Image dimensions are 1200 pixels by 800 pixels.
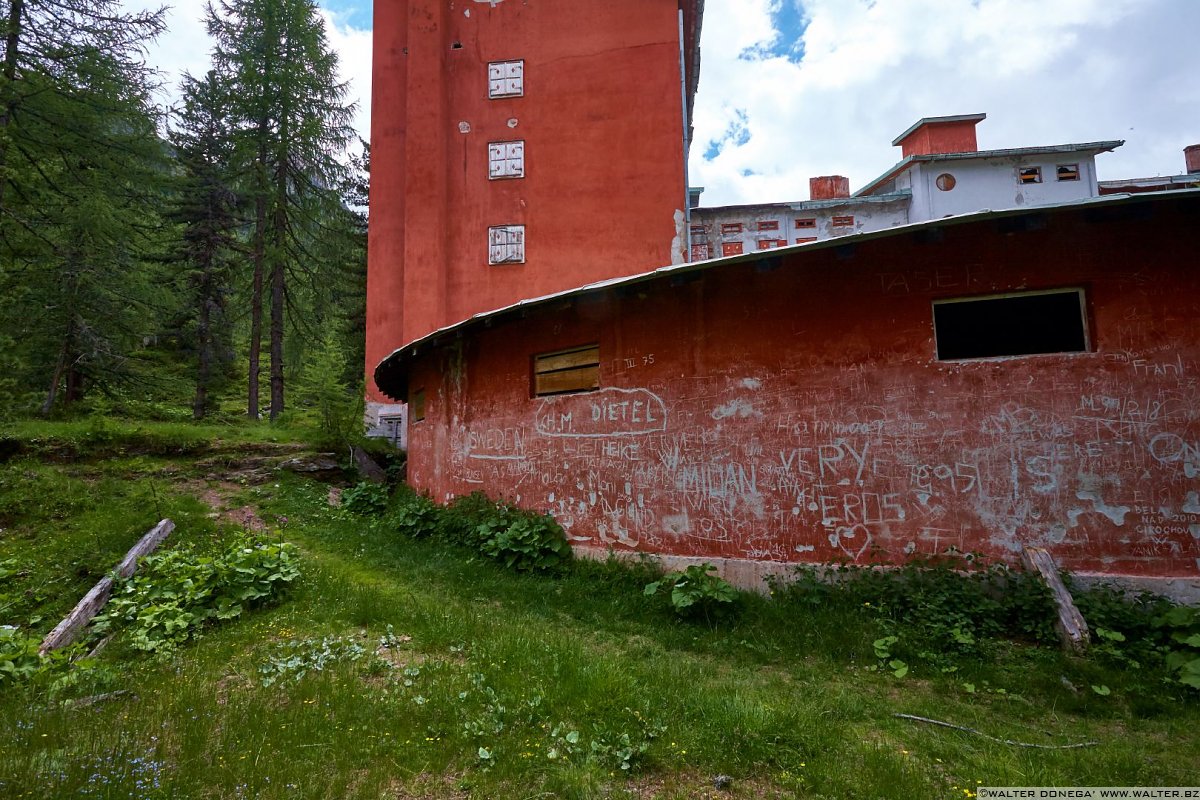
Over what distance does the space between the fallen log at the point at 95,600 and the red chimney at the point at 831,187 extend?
86.6ft

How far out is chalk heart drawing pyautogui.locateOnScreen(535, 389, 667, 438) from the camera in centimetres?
693

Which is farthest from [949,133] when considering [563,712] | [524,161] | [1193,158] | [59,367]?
[59,367]

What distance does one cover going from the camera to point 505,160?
56.5 ft

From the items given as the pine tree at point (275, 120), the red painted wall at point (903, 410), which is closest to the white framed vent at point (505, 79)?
the pine tree at point (275, 120)

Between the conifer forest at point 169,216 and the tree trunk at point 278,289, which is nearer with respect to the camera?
the conifer forest at point 169,216

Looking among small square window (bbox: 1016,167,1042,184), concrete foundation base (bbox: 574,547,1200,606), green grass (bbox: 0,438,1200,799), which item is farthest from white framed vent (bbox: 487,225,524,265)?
small square window (bbox: 1016,167,1042,184)

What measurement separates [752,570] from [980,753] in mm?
2742

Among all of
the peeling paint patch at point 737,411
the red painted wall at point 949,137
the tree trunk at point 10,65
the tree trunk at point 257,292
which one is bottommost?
the peeling paint patch at point 737,411

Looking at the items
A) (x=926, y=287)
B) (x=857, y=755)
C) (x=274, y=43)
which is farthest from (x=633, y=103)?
(x=857, y=755)

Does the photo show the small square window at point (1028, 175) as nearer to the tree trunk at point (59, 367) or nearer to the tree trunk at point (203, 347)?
the tree trunk at point (203, 347)

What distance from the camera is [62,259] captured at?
13.8 meters

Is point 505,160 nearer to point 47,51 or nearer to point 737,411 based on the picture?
point 47,51

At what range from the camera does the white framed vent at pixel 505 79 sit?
17406 mm

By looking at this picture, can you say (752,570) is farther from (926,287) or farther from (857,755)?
(926,287)
